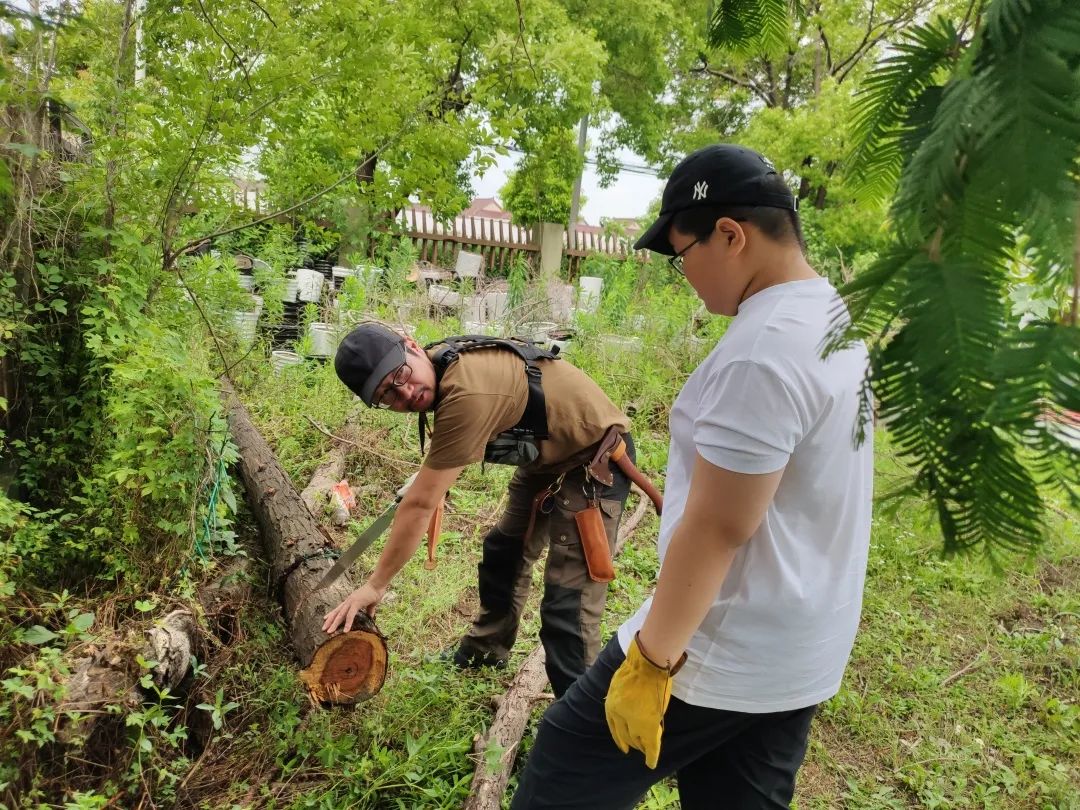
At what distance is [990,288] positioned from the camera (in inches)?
20.7

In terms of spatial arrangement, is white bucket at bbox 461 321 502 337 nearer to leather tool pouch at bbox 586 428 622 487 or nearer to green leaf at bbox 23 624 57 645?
leather tool pouch at bbox 586 428 622 487

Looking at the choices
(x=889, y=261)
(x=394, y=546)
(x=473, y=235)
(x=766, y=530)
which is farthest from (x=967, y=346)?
(x=473, y=235)

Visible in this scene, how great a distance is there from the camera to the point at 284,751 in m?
2.62

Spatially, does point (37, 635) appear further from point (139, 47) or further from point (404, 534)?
point (139, 47)

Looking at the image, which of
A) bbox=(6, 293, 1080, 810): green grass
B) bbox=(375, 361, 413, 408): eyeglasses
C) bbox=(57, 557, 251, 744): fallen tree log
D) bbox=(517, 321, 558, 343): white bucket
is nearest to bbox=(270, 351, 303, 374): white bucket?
bbox=(6, 293, 1080, 810): green grass

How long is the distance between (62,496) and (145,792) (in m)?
1.49

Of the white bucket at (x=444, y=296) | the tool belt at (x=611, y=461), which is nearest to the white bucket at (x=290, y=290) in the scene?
the white bucket at (x=444, y=296)

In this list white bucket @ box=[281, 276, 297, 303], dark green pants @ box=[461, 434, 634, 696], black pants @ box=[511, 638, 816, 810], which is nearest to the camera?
A: black pants @ box=[511, 638, 816, 810]

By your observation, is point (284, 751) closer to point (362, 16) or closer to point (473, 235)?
point (362, 16)

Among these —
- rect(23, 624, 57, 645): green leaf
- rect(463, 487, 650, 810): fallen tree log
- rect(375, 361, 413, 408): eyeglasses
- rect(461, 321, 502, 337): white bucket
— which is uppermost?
rect(375, 361, 413, 408): eyeglasses

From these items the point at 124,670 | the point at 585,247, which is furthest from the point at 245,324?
the point at 585,247

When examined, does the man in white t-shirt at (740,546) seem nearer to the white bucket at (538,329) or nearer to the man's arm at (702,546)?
the man's arm at (702,546)

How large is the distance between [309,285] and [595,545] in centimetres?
608

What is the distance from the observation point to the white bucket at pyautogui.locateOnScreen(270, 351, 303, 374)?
5.89 m
